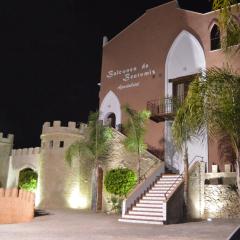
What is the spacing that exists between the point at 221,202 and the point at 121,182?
5.03 metres

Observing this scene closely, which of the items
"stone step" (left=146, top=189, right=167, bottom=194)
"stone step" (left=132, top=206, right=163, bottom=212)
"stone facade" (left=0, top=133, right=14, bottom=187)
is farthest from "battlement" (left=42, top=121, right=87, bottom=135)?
"stone step" (left=132, top=206, right=163, bottom=212)

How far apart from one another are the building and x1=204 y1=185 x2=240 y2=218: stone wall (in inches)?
83.6

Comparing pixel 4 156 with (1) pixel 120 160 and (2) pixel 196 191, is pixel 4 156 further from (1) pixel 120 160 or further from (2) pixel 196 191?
(2) pixel 196 191

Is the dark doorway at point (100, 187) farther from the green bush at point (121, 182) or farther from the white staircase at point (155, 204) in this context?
the white staircase at point (155, 204)

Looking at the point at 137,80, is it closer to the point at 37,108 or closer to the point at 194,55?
the point at 194,55

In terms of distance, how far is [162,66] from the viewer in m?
22.5

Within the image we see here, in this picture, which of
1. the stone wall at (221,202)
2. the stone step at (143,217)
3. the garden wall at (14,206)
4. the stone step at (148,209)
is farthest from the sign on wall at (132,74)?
the garden wall at (14,206)

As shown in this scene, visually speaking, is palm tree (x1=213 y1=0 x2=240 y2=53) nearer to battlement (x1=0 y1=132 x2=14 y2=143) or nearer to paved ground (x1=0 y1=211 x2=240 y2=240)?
paved ground (x1=0 y1=211 x2=240 y2=240)

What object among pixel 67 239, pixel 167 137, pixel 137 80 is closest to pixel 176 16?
pixel 137 80

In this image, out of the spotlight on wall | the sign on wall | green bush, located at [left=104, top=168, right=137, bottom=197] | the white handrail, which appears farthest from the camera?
the sign on wall

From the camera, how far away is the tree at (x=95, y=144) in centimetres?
2054

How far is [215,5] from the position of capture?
7758mm

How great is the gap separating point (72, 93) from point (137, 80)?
14723mm

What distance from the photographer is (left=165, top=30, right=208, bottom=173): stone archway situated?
20.2m
